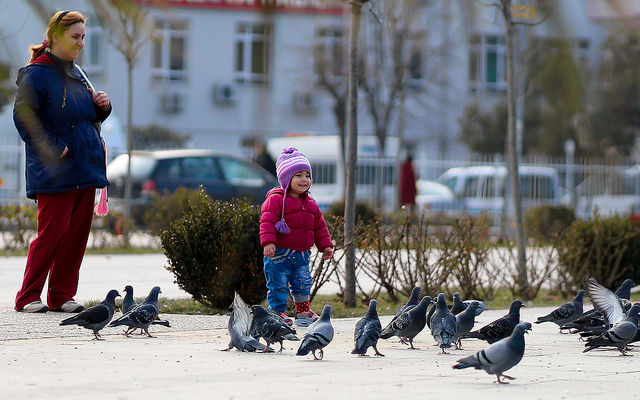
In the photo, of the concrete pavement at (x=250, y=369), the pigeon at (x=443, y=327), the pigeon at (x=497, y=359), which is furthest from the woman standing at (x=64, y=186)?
the pigeon at (x=497, y=359)

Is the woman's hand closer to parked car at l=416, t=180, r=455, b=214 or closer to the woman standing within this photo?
the woman standing

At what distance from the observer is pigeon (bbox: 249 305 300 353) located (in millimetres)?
5863

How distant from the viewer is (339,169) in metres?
27.4

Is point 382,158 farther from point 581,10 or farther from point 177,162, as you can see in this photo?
point 581,10

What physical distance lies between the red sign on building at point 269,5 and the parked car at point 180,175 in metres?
17.5

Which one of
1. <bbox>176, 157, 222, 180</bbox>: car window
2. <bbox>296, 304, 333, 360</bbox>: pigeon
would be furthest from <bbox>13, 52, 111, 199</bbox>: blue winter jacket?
<bbox>176, 157, 222, 180</bbox>: car window

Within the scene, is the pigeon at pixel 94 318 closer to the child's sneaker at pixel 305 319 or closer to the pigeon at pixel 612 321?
the child's sneaker at pixel 305 319

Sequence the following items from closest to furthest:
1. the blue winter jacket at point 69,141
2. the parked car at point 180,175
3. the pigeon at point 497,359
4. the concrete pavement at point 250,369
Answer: the concrete pavement at point 250,369 → the pigeon at point 497,359 → the blue winter jacket at point 69,141 → the parked car at point 180,175

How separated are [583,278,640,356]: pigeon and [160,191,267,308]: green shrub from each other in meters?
2.75

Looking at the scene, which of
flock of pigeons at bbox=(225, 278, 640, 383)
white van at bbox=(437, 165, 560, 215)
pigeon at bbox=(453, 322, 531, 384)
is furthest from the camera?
white van at bbox=(437, 165, 560, 215)

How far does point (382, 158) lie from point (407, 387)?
22997mm

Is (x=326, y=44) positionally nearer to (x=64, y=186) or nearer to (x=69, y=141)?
(x=69, y=141)

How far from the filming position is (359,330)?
19.4 feet

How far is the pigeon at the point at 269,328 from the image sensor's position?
19.2ft
